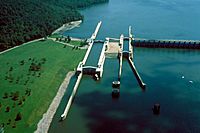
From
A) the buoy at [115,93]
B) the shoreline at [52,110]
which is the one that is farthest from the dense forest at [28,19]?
the buoy at [115,93]

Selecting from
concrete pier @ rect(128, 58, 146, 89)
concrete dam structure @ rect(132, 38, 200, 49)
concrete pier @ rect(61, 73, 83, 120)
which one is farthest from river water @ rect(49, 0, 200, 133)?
concrete dam structure @ rect(132, 38, 200, 49)

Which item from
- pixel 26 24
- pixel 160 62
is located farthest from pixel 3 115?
pixel 26 24

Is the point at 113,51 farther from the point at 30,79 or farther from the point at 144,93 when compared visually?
the point at 30,79

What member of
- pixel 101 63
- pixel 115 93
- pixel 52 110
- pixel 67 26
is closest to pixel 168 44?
pixel 101 63

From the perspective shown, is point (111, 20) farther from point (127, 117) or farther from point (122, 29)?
point (127, 117)

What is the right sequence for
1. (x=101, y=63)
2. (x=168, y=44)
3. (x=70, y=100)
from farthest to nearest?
(x=168, y=44) → (x=101, y=63) → (x=70, y=100)

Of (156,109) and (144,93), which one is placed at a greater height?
(144,93)
